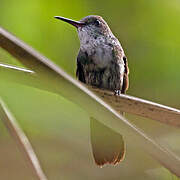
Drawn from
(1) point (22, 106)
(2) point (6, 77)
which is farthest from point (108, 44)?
(2) point (6, 77)

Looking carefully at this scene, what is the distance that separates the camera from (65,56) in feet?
3.71

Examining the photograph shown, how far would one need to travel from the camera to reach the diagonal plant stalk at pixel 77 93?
406mm

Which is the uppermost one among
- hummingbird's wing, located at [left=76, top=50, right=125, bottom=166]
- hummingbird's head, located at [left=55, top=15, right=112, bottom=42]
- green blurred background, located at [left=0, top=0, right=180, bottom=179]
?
green blurred background, located at [left=0, top=0, right=180, bottom=179]

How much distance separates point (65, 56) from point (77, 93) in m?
0.70

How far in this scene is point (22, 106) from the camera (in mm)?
1112

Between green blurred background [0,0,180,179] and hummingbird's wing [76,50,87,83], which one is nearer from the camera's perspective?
green blurred background [0,0,180,179]

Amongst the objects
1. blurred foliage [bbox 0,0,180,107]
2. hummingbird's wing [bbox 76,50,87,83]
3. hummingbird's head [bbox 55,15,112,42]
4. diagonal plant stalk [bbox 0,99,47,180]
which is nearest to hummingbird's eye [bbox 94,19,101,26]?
hummingbird's head [bbox 55,15,112,42]

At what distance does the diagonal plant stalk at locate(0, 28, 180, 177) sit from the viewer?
41 cm

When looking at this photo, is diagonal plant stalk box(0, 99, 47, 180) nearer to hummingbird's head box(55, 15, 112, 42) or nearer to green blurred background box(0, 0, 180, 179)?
green blurred background box(0, 0, 180, 179)

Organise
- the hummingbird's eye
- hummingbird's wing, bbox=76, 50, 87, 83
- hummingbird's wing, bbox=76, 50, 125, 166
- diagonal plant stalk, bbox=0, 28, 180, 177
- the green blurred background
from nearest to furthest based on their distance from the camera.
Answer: diagonal plant stalk, bbox=0, 28, 180, 177, the green blurred background, hummingbird's wing, bbox=76, 50, 125, 166, hummingbird's wing, bbox=76, 50, 87, 83, the hummingbird's eye

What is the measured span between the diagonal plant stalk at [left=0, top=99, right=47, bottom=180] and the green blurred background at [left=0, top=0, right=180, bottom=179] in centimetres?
51

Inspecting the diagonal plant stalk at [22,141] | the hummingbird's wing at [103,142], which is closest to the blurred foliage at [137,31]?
the hummingbird's wing at [103,142]

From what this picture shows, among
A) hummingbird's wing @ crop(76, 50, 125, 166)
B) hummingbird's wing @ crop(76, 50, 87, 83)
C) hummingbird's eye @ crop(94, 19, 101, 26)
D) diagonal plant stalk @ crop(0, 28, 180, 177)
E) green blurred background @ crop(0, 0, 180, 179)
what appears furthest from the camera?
hummingbird's eye @ crop(94, 19, 101, 26)

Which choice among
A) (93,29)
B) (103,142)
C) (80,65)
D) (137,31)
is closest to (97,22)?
(93,29)
